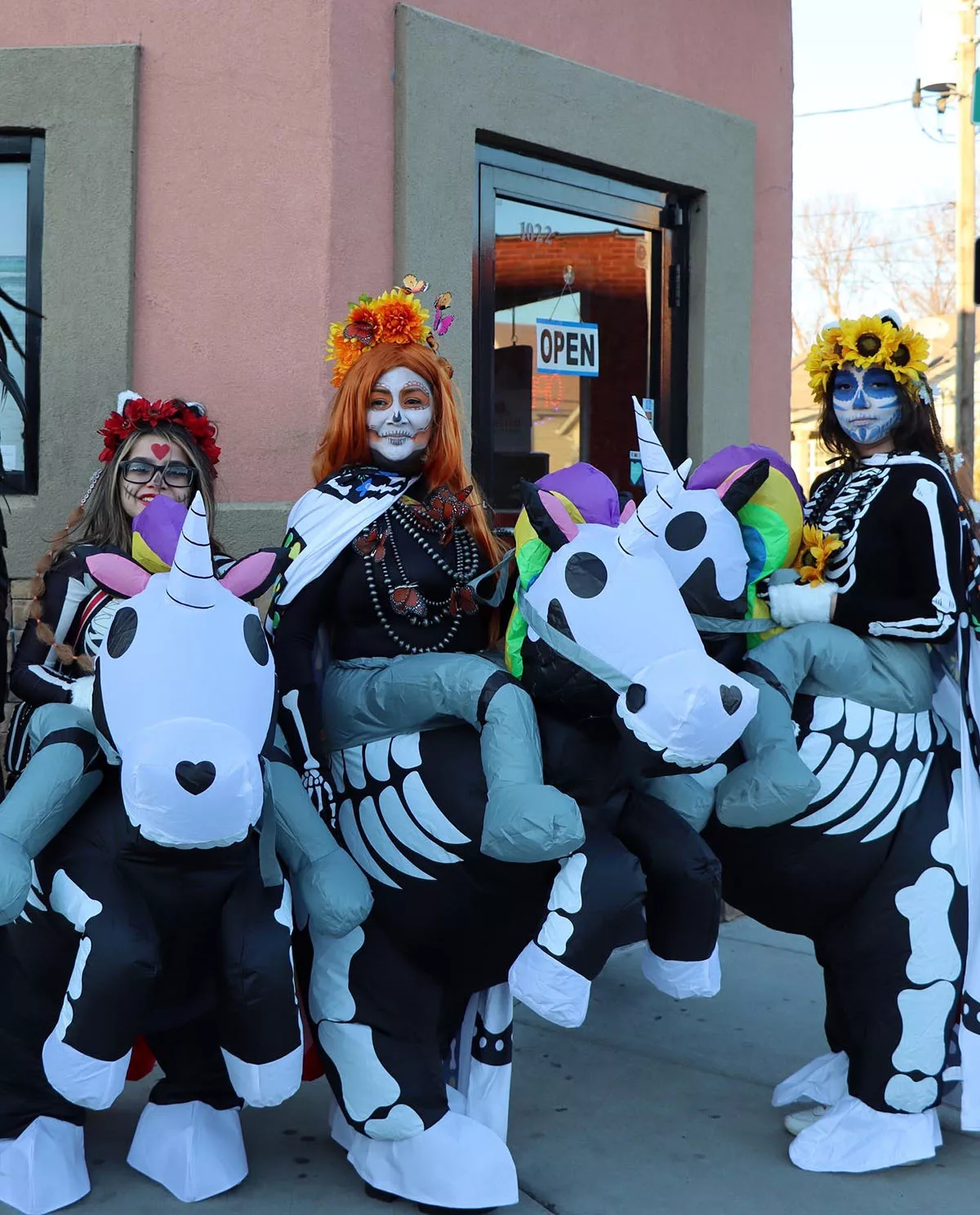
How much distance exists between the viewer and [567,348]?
18.2 feet

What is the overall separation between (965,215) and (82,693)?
44.5 feet

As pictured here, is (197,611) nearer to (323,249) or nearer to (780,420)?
(323,249)

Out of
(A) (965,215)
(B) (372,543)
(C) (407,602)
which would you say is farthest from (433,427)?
→ (A) (965,215)

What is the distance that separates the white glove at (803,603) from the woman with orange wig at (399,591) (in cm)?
69

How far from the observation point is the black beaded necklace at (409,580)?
2992 millimetres

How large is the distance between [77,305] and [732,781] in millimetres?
2882

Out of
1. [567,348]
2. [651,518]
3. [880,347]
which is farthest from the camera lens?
[567,348]

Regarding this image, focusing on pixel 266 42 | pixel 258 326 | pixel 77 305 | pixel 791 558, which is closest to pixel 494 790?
pixel 791 558

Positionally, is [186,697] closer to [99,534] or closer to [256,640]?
[256,640]

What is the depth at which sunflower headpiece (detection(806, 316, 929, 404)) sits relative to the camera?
344 cm

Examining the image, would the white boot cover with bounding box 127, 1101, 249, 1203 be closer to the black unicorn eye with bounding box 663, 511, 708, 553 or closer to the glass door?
the black unicorn eye with bounding box 663, 511, 708, 553

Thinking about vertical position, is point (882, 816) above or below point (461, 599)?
below

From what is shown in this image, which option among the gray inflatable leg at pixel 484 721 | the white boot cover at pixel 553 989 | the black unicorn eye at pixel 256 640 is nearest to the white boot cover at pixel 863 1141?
the white boot cover at pixel 553 989

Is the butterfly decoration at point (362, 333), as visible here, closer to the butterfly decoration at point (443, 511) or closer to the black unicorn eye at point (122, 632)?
the butterfly decoration at point (443, 511)
